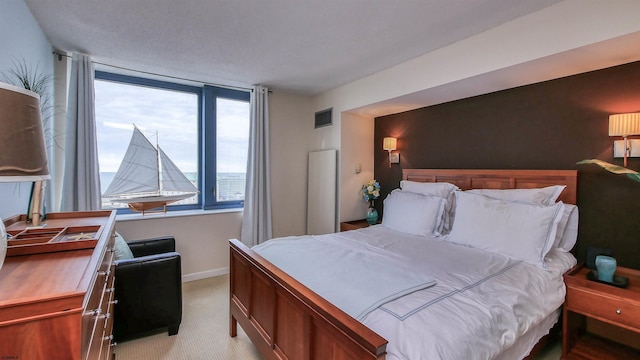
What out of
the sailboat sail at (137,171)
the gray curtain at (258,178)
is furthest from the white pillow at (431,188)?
the sailboat sail at (137,171)

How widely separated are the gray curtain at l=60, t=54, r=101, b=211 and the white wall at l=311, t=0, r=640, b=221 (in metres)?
2.75

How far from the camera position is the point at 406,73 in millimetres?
2889

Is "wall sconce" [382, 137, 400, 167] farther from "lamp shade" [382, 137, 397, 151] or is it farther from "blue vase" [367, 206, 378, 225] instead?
"blue vase" [367, 206, 378, 225]

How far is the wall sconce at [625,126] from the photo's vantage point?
1916 mm

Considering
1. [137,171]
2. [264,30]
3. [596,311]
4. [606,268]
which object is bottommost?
[596,311]

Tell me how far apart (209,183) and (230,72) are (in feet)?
4.73

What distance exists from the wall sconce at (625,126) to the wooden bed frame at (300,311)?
340mm

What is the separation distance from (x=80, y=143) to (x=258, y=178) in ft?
6.03

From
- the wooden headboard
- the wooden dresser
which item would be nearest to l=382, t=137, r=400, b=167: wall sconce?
the wooden headboard

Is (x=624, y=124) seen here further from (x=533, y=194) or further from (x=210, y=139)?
(x=210, y=139)

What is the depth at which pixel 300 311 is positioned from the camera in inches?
57.5

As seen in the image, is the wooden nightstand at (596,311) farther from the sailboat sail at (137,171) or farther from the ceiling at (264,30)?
the sailboat sail at (137,171)

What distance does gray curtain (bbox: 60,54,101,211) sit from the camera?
8.95 feet

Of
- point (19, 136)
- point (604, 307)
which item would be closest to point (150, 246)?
point (19, 136)
